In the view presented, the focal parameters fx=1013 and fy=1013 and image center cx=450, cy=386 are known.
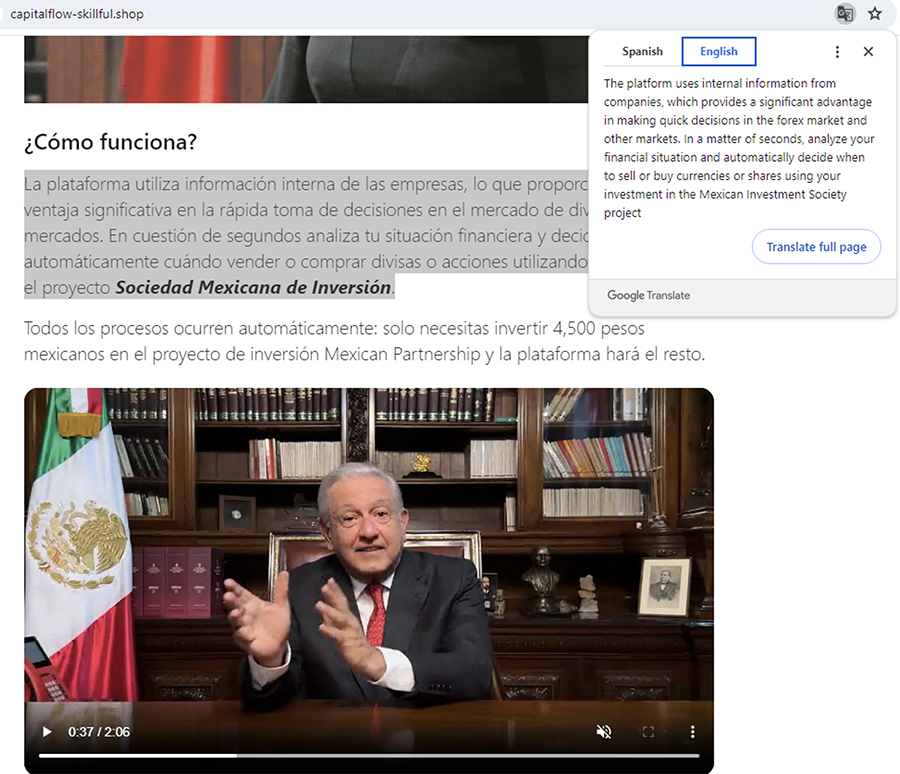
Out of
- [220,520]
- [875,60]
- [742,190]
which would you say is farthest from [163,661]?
[875,60]

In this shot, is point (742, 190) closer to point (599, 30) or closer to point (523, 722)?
point (599, 30)

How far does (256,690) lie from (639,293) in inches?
43.3

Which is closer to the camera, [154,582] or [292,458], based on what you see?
[154,582]

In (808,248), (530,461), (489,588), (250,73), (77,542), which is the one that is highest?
(250,73)

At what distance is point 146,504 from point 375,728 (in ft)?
7.85

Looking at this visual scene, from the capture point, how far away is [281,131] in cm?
207

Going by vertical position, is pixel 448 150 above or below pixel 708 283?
above

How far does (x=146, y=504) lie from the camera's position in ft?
13.5

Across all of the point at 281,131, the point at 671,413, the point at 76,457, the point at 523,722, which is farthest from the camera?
the point at 671,413

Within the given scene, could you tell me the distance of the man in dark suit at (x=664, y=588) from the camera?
3842 millimetres

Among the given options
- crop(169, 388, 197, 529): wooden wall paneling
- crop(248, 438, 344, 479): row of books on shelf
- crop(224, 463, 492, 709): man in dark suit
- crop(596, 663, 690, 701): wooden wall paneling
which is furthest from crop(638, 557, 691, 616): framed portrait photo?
crop(169, 388, 197, 529): wooden wall paneling

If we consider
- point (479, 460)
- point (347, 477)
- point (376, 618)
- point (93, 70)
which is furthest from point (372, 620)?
point (479, 460)

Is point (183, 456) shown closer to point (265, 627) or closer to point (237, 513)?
point (237, 513)

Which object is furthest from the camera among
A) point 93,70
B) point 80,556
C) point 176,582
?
point 176,582
